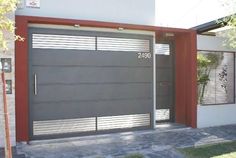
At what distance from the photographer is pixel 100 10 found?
1005 cm

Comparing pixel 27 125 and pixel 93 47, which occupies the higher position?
pixel 93 47

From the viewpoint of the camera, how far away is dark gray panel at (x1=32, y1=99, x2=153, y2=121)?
933 cm

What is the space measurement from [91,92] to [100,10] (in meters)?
2.34

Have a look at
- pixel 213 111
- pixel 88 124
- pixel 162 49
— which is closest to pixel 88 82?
pixel 88 124

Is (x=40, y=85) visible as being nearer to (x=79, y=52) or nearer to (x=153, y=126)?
(x=79, y=52)

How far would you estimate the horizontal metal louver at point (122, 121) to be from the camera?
398 inches

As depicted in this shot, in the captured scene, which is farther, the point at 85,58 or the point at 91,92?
the point at 91,92

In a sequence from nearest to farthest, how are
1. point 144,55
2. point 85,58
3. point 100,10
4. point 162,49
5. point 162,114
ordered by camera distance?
point 85,58 < point 100,10 < point 144,55 < point 162,49 < point 162,114

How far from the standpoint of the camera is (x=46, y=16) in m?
9.28

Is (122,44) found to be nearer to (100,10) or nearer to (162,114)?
(100,10)

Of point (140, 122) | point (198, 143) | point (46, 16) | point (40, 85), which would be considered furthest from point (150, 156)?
point (46, 16)

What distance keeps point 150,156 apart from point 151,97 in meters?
3.06

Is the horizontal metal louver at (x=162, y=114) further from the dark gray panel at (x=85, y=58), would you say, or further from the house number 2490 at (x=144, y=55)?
the house number 2490 at (x=144, y=55)

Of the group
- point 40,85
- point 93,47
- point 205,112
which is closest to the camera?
point 40,85
